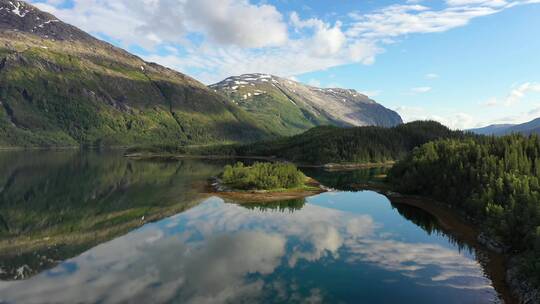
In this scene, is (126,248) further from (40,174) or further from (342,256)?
(40,174)

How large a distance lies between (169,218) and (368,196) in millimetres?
62837

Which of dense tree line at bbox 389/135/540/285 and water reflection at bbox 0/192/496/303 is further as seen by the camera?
dense tree line at bbox 389/135/540/285

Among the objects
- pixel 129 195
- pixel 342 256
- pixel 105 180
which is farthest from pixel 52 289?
pixel 105 180

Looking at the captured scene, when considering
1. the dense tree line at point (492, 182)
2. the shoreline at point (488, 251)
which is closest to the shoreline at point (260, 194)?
the shoreline at point (488, 251)

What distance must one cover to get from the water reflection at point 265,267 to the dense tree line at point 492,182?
7.43m

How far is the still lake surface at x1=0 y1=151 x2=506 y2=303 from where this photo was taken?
159ft

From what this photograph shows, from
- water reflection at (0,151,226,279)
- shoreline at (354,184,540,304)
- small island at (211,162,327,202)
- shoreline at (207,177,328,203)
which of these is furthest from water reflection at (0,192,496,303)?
small island at (211,162,327,202)

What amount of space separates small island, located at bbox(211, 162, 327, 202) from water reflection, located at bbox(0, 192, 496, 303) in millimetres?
29466

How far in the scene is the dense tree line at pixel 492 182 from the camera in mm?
58594

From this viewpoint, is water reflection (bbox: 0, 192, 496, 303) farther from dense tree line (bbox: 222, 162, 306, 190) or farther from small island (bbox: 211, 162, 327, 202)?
dense tree line (bbox: 222, 162, 306, 190)

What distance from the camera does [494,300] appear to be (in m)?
46.2

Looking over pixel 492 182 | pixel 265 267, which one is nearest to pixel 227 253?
Answer: pixel 265 267

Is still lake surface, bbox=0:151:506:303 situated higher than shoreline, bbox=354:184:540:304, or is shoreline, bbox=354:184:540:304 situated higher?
shoreline, bbox=354:184:540:304

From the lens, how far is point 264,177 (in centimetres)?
12681
